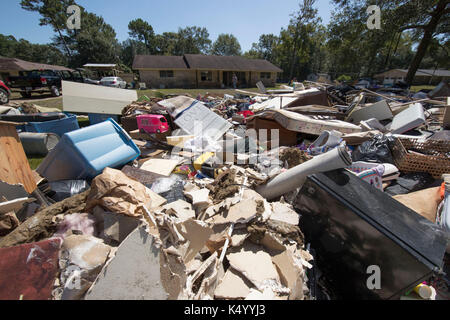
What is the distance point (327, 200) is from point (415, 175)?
84.4 inches

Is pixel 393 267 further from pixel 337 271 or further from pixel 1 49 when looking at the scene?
pixel 1 49

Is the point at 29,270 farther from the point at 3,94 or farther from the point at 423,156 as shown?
the point at 3,94

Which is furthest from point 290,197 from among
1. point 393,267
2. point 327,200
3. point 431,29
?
point 431,29

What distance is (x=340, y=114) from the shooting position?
515cm

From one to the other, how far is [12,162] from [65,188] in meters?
0.65

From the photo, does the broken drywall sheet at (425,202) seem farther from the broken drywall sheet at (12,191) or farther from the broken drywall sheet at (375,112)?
the broken drywall sheet at (12,191)

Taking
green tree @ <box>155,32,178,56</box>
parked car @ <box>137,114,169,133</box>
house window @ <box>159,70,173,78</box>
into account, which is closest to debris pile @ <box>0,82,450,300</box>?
parked car @ <box>137,114,169,133</box>

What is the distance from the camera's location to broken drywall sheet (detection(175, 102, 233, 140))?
4.32 m

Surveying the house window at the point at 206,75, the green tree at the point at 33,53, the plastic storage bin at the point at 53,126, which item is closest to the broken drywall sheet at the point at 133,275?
the plastic storage bin at the point at 53,126

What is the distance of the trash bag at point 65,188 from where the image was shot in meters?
2.26

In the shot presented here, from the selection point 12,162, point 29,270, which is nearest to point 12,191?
point 12,162

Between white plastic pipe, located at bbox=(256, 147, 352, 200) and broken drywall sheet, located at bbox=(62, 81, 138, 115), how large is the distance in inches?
210

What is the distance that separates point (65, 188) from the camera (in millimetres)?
2271
